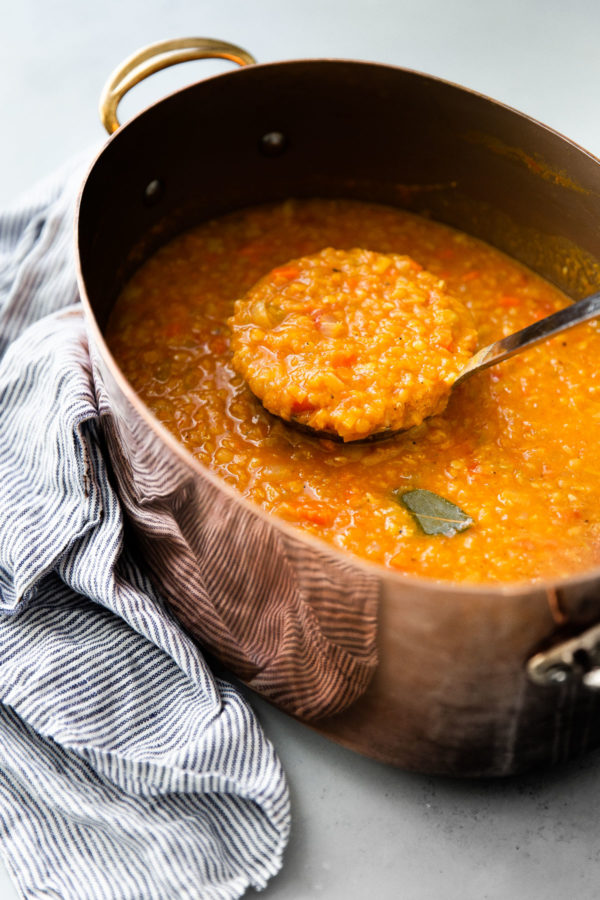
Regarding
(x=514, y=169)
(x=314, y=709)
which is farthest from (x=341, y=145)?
(x=314, y=709)

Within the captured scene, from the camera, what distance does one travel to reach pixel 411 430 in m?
2.04

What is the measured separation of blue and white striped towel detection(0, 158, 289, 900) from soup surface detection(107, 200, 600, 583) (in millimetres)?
258

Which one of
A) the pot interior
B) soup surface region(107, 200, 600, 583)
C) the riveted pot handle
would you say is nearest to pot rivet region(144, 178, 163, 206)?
the pot interior

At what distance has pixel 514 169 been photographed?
228cm

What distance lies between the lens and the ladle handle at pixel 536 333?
1854 mm

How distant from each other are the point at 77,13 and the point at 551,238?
172 cm

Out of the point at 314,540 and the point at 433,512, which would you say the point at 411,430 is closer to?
the point at 433,512

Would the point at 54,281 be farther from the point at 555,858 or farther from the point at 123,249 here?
the point at 555,858

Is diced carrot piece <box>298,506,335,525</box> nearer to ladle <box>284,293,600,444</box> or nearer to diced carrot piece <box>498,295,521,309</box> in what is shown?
ladle <box>284,293,600,444</box>

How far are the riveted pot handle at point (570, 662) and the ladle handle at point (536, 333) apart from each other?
2.04ft

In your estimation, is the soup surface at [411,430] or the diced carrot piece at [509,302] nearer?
the soup surface at [411,430]

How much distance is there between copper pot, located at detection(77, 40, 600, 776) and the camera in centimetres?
146

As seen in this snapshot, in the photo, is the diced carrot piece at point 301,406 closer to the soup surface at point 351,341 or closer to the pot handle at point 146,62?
the soup surface at point 351,341

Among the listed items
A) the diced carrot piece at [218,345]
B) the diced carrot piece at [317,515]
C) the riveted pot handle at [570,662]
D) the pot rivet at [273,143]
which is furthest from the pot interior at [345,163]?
the riveted pot handle at [570,662]
